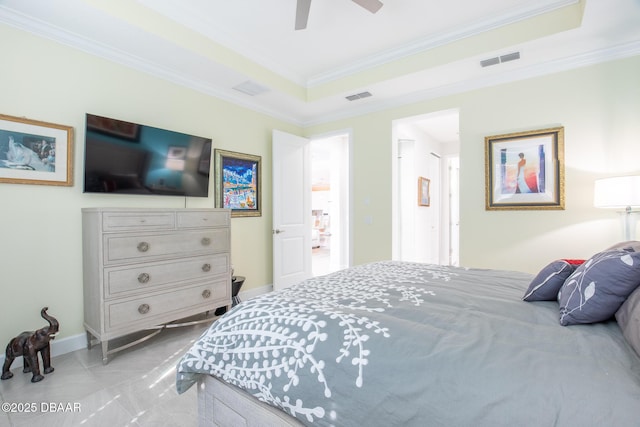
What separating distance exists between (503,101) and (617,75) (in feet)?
2.82

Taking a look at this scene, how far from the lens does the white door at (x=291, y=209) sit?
13.1 feet

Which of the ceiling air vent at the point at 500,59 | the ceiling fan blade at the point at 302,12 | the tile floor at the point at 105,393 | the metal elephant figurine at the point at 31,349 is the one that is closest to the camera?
the tile floor at the point at 105,393

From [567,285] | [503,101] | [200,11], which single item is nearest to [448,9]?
[503,101]

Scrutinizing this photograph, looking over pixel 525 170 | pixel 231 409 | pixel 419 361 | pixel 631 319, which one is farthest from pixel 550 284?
pixel 525 170

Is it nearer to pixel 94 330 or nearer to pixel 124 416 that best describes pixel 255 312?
pixel 124 416

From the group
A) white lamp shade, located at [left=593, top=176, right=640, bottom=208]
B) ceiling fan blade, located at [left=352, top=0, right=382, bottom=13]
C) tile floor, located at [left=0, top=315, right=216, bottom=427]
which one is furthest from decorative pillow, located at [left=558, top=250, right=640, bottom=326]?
ceiling fan blade, located at [left=352, top=0, right=382, bottom=13]

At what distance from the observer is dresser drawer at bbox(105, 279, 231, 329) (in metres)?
2.28

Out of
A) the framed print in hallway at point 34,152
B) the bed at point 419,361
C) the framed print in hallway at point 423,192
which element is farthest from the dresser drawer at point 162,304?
the framed print in hallway at point 423,192

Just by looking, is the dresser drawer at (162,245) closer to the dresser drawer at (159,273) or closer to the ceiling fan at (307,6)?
the dresser drawer at (159,273)

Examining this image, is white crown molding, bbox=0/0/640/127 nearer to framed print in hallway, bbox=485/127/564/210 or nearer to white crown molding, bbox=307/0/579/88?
white crown molding, bbox=307/0/579/88

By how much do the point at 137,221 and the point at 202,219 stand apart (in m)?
0.56

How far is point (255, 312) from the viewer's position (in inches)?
48.8

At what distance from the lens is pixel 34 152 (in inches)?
88.0

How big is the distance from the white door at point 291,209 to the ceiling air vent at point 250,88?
1.93 feet
